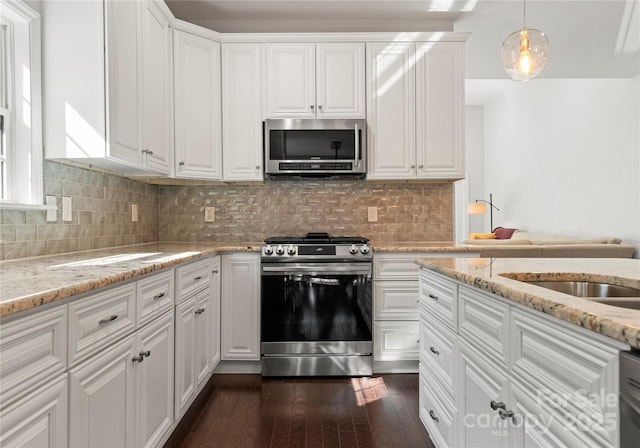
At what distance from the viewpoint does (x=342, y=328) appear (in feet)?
→ 9.15

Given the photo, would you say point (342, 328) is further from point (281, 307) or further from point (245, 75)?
point (245, 75)

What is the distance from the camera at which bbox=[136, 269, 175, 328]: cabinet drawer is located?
1568 millimetres

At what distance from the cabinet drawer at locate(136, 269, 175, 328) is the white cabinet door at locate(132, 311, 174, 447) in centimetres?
4

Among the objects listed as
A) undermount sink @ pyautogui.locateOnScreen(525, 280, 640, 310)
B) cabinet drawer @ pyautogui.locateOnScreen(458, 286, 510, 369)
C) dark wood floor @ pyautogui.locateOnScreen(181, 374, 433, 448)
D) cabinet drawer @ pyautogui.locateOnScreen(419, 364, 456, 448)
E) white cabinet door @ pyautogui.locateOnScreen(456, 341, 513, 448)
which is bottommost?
dark wood floor @ pyautogui.locateOnScreen(181, 374, 433, 448)

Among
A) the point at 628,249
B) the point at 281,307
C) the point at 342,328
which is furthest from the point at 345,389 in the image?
the point at 628,249

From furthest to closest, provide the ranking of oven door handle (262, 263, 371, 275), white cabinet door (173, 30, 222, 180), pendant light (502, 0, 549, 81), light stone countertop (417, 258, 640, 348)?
white cabinet door (173, 30, 222, 180)
oven door handle (262, 263, 371, 275)
pendant light (502, 0, 549, 81)
light stone countertop (417, 258, 640, 348)

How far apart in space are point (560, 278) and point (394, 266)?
1448 mm

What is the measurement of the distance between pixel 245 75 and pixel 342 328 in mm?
2040

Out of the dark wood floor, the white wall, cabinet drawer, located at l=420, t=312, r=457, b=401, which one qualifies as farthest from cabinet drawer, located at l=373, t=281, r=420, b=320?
the white wall

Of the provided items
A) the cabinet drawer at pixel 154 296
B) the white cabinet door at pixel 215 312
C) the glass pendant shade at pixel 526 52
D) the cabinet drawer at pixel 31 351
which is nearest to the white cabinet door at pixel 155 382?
the cabinet drawer at pixel 154 296

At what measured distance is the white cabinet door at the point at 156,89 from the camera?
2.38m

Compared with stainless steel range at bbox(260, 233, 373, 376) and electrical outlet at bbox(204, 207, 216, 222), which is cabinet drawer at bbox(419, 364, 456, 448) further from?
electrical outlet at bbox(204, 207, 216, 222)

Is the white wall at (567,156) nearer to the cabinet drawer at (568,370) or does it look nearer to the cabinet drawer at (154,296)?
the cabinet drawer at (568,370)

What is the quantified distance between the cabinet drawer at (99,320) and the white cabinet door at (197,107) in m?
1.59
